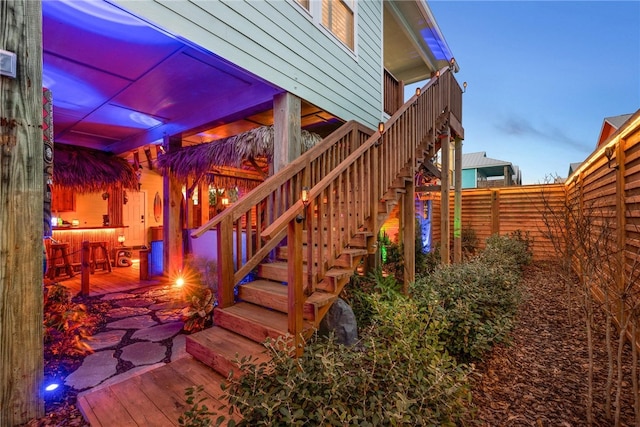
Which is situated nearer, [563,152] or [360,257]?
[360,257]

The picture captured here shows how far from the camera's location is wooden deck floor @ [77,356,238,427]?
1934 millimetres

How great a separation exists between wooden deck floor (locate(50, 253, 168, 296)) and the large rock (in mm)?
4444

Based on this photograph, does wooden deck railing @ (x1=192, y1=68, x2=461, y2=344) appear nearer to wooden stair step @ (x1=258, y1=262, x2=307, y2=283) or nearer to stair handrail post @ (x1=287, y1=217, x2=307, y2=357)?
stair handrail post @ (x1=287, y1=217, x2=307, y2=357)

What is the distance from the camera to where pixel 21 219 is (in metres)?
1.91

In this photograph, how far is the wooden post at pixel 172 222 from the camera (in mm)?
5883

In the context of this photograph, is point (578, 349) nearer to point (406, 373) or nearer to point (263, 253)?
point (406, 373)

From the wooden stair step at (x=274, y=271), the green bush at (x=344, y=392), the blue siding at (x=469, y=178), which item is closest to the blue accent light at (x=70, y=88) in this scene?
the wooden stair step at (x=274, y=271)

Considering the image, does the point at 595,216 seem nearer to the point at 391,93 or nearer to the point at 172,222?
the point at 391,93

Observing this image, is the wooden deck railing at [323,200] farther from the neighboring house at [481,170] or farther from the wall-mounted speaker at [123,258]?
the neighboring house at [481,170]

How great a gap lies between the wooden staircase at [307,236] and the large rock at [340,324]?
0.41 m

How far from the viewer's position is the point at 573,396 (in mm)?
2459

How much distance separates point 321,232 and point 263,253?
105 centimetres

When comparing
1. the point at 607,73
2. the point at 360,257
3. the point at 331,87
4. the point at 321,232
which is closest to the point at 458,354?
the point at 360,257

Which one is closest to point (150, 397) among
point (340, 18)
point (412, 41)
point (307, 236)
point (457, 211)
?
point (307, 236)
